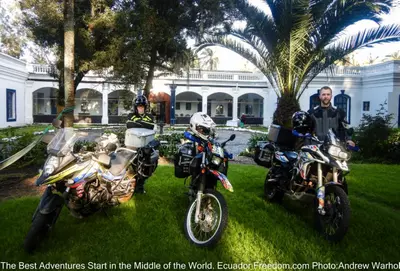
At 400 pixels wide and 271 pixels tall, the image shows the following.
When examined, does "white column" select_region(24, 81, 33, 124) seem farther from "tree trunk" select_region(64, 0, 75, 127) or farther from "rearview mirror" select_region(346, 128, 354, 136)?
"rearview mirror" select_region(346, 128, 354, 136)

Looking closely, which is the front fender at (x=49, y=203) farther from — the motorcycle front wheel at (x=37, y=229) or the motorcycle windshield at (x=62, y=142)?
the motorcycle windshield at (x=62, y=142)

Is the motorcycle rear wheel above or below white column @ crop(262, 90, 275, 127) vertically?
below

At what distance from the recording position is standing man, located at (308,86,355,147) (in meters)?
4.34

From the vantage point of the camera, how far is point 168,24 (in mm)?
10148

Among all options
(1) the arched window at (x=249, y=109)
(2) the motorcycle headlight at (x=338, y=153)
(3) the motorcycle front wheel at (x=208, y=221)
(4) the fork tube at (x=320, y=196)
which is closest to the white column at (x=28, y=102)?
(1) the arched window at (x=249, y=109)

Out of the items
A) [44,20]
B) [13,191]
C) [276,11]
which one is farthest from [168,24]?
[13,191]

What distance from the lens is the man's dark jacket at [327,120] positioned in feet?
14.2

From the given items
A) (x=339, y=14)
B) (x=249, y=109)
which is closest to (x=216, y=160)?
(x=339, y=14)

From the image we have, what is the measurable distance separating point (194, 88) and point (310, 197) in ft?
81.1

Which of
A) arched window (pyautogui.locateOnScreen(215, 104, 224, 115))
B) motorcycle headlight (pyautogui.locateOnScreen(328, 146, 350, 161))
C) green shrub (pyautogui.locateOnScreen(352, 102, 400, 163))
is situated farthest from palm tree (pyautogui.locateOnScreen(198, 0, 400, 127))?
arched window (pyautogui.locateOnScreen(215, 104, 224, 115))

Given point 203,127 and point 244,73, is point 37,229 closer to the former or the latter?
point 203,127

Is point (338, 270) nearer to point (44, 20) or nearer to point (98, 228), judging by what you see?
point (98, 228)

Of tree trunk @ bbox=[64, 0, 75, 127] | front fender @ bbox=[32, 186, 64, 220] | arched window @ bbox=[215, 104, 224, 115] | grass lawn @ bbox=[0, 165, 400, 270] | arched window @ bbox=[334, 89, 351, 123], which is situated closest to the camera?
front fender @ bbox=[32, 186, 64, 220]

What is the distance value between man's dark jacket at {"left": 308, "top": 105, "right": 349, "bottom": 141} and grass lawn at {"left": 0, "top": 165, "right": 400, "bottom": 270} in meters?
1.10
